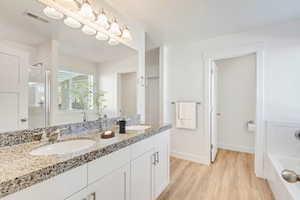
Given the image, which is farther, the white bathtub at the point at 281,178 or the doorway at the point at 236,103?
the doorway at the point at 236,103

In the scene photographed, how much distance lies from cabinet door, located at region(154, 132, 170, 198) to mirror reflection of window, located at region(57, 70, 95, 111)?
897 mm

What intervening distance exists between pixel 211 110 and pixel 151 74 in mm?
1720

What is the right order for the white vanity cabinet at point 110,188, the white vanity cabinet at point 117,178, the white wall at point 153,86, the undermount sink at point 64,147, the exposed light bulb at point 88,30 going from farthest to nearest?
1. the white wall at point 153,86
2. the exposed light bulb at point 88,30
3. the undermount sink at point 64,147
4. the white vanity cabinet at point 110,188
5. the white vanity cabinet at point 117,178

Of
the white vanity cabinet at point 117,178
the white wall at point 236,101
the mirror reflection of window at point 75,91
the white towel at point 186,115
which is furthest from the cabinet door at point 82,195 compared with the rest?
the white wall at point 236,101

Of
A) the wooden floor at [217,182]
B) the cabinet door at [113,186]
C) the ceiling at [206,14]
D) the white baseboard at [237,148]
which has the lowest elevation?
the wooden floor at [217,182]

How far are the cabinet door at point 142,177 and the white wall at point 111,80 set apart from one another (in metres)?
0.78

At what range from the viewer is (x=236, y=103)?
355 centimetres

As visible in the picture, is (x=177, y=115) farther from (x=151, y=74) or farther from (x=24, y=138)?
(x=24, y=138)

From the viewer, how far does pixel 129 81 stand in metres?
2.23

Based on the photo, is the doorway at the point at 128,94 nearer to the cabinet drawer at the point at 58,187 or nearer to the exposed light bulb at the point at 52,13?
the exposed light bulb at the point at 52,13

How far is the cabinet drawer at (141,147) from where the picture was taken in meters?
1.31

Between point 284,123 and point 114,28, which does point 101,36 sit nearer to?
point 114,28

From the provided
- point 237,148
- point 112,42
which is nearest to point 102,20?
point 112,42

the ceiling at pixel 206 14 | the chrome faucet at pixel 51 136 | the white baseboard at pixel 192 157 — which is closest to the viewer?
the chrome faucet at pixel 51 136
